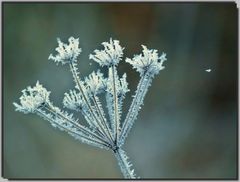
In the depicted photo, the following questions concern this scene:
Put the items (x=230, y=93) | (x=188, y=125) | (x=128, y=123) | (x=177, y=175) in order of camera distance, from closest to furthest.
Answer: (x=128, y=123)
(x=177, y=175)
(x=230, y=93)
(x=188, y=125)

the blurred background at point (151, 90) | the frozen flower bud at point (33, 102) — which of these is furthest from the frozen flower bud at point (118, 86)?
the blurred background at point (151, 90)

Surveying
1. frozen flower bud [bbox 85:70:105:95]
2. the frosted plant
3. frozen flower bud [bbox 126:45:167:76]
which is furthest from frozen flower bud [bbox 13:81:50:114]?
frozen flower bud [bbox 126:45:167:76]

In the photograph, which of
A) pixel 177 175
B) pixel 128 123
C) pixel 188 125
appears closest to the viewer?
pixel 128 123

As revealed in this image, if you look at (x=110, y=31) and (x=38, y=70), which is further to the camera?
(x=110, y=31)

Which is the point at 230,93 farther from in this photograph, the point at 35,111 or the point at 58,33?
the point at 35,111

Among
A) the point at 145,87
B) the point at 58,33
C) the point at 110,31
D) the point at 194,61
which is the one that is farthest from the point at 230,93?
the point at 145,87

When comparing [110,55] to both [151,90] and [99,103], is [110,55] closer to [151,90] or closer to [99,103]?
[99,103]

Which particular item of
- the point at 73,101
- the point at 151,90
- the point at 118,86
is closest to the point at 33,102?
the point at 73,101
